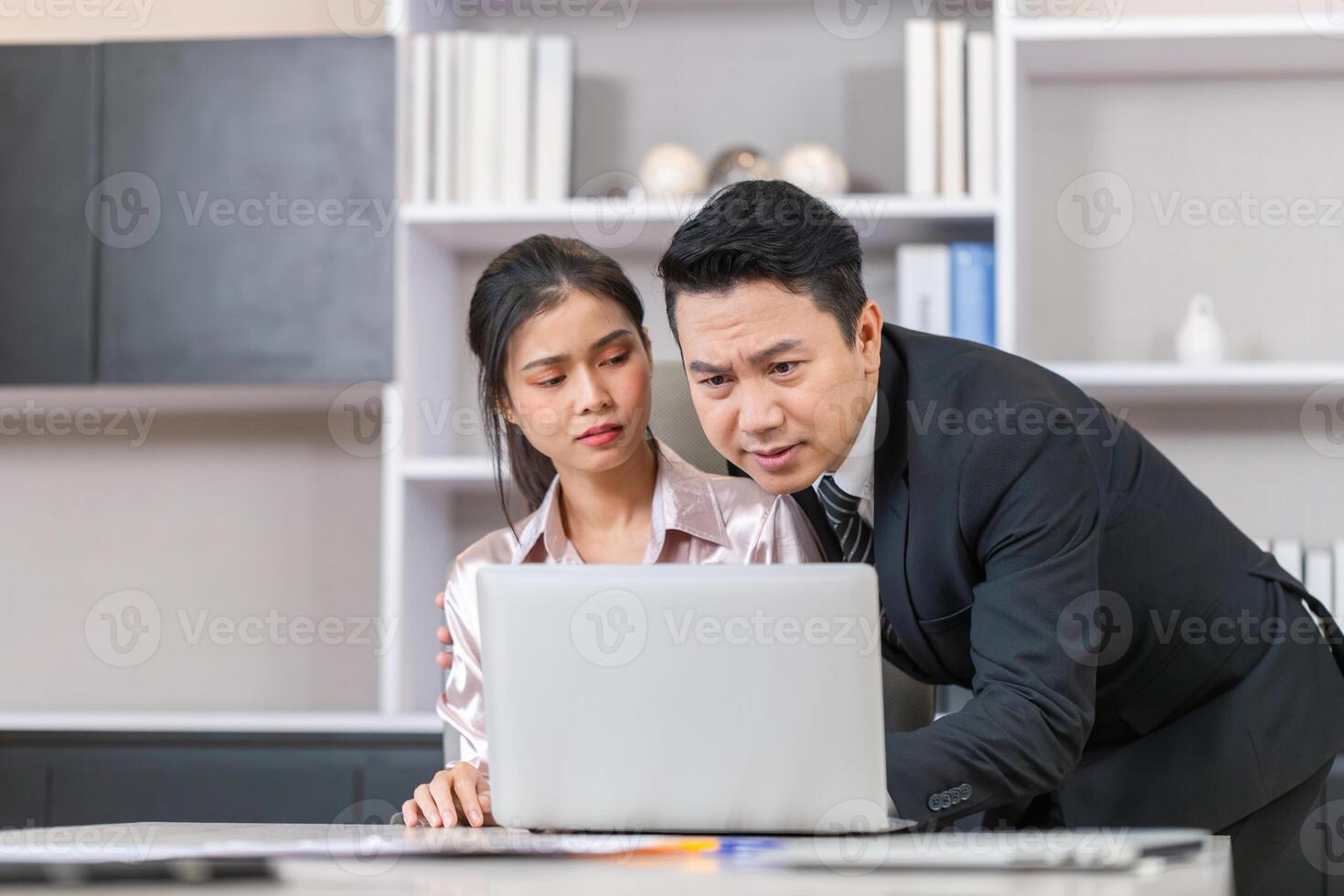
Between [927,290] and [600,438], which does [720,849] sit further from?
[927,290]

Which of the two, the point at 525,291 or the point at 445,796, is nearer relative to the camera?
the point at 445,796

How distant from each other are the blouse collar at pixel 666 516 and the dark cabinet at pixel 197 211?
0.87 m

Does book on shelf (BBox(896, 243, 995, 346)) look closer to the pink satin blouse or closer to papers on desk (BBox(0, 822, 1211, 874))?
the pink satin blouse

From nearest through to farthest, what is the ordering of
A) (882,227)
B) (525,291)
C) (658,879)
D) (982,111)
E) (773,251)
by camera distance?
(658,879) → (773,251) → (525,291) → (982,111) → (882,227)

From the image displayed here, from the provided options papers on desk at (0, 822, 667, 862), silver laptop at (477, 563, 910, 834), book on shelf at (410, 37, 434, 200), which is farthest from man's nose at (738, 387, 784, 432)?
book on shelf at (410, 37, 434, 200)

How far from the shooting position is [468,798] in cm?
138

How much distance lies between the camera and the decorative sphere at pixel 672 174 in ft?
8.39

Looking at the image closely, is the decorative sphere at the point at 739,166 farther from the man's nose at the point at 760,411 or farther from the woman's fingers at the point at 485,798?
the woman's fingers at the point at 485,798

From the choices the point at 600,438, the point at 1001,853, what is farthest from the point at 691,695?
the point at 600,438

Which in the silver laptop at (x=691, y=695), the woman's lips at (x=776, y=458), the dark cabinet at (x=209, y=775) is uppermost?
the woman's lips at (x=776, y=458)

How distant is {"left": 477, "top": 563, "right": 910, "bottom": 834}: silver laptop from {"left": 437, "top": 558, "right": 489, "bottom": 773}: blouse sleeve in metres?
0.57

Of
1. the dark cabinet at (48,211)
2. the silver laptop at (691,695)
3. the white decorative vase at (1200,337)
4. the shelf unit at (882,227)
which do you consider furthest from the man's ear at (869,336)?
the dark cabinet at (48,211)

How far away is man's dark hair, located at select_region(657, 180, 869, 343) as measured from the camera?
4.64 ft

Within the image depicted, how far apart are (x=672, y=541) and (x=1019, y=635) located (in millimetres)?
525
